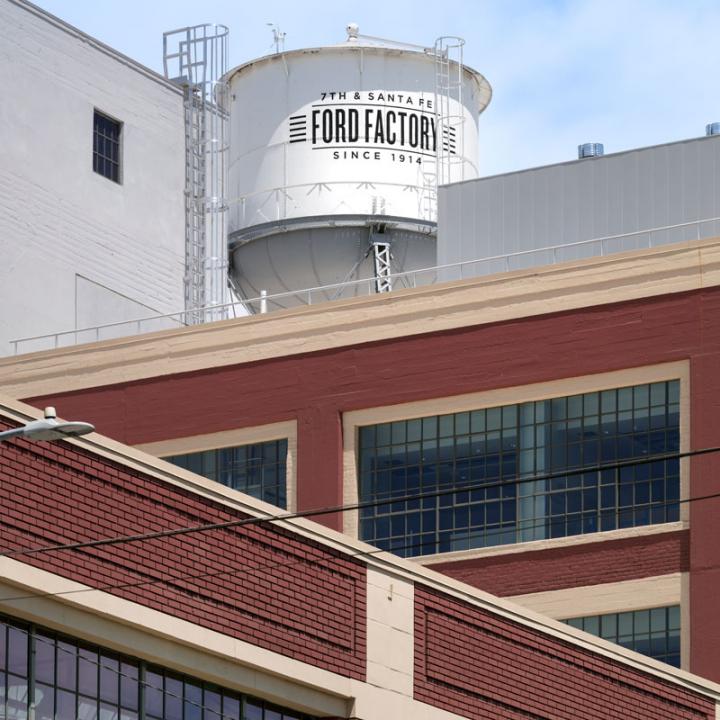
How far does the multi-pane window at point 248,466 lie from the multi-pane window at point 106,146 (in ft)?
43.1

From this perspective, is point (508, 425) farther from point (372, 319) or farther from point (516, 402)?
point (372, 319)

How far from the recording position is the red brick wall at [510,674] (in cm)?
2953

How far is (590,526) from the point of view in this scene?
41.4 m

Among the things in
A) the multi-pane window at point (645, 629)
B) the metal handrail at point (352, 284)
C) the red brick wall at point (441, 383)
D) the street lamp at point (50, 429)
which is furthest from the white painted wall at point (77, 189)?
the street lamp at point (50, 429)

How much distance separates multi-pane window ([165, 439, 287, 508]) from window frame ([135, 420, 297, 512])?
99 mm

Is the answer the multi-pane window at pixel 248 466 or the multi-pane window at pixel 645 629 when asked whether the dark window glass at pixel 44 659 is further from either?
the multi-pane window at pixel 248 466

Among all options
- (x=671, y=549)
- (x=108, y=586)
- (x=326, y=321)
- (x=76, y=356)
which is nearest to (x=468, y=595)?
(x=108, y=586)

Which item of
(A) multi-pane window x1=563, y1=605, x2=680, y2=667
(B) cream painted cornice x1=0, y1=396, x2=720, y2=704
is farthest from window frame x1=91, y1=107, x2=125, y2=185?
(B) cream painted cornice x1=0, y1=396, x2=720, y2=704

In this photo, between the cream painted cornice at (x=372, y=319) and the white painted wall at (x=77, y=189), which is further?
the white painted wall at (x=77, y=189)

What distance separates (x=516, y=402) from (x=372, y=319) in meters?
3.58

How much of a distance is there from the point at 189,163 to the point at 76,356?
13.0m

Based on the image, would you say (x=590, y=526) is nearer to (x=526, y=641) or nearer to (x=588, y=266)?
(x=588, y=266)

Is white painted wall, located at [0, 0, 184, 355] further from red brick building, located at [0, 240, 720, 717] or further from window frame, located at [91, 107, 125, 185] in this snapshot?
red brick building, located at [0, 240, 720, 717]

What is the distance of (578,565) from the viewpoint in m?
41.2
